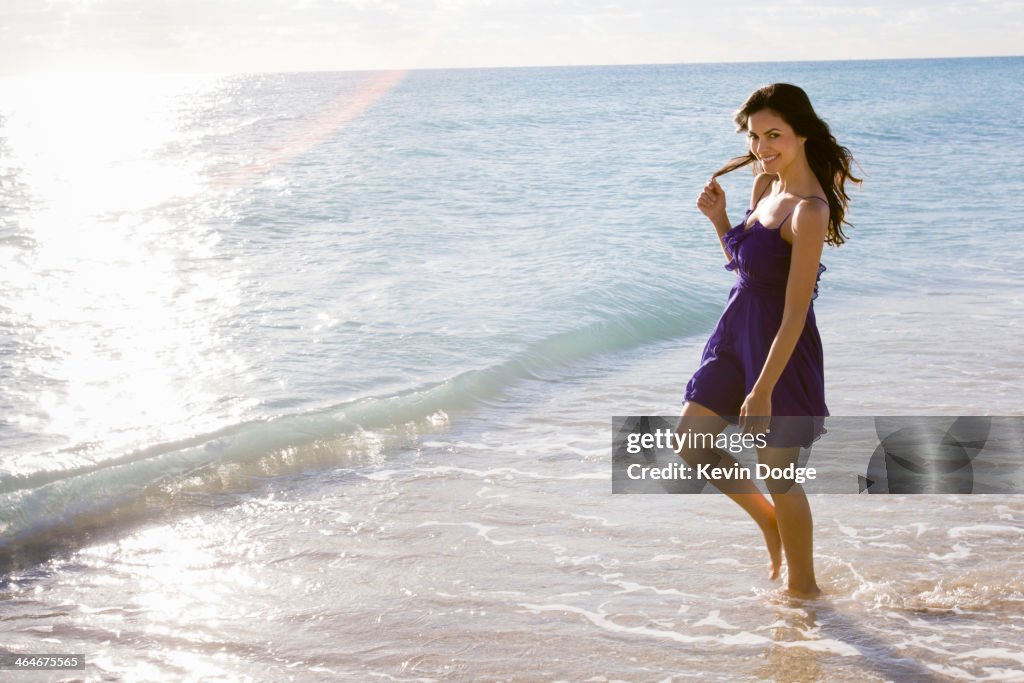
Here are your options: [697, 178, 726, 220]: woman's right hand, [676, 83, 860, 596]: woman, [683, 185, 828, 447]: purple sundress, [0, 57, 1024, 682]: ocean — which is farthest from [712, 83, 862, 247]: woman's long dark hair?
[0, 57, 1024, 682]: ocean

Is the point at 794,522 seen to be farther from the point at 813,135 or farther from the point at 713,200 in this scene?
the point at 813,135

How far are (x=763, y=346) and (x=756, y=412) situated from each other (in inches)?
10.1

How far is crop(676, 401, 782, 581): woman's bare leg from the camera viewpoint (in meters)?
3.88

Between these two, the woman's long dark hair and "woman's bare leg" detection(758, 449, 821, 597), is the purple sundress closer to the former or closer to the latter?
"woman's bare leg" detection(758, 449, 821, 597)

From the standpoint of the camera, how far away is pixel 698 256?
1366 centimetres

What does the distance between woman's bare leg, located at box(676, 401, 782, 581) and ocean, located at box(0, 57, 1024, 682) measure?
191 mm

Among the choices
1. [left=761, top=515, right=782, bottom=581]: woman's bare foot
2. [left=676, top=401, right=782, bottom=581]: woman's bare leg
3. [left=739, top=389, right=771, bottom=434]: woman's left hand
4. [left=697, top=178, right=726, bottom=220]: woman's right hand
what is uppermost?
[left=697, top=178, right=726, bottom=220]: woman's right hand

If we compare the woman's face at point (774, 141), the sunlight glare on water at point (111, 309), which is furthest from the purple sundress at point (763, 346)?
the sunlight glare on water at point (111, 309)

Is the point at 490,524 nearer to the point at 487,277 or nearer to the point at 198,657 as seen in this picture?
the point at 198,657

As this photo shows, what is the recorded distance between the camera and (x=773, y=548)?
4.37 meters

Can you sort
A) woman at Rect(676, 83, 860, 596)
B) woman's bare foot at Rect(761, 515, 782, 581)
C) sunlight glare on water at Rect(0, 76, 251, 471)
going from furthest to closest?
sunlight glare on water at Rect(0, 76, 251, 471)
woman's bare foot at Rect(761, 515, 782, 581)
woman at Rect(676, 83, 860, 596)

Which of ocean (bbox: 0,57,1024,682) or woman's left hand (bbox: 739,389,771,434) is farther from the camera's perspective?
ocean (bbox: 0,57,1024,682)

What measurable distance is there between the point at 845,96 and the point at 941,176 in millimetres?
41987

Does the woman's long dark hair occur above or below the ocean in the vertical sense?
above
